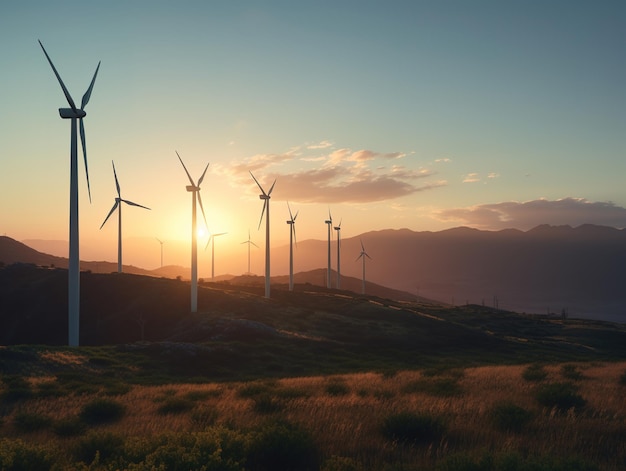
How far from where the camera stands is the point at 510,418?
1401 centimetres

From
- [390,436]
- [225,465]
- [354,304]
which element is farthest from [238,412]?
[354,304]

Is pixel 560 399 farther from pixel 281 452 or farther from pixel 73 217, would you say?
pixel 73 217

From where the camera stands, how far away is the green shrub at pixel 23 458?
1052cm

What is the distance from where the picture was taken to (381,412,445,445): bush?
12977 millimetres

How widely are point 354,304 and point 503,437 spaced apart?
106481 mm

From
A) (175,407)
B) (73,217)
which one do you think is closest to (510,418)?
(175,407)

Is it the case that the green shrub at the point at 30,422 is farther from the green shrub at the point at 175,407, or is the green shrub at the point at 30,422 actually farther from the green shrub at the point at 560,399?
the green shrub at the point at 560,399

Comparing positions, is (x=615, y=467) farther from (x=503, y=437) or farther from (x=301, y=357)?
(x=301, y=357)

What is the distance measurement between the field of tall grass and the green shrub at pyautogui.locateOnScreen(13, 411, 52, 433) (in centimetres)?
5

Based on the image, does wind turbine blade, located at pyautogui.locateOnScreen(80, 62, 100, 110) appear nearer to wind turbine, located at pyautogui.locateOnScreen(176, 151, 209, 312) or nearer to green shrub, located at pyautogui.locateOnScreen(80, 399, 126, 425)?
wind turbine, located at pyautogui.locateOnScreen(176, 151, 209, 312)

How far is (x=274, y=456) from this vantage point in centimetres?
1108

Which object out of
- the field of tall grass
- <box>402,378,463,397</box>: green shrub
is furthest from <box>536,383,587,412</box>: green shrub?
<box>402,378,463,397</box>: green shrub

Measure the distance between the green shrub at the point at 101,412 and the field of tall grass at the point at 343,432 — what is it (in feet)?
0.13

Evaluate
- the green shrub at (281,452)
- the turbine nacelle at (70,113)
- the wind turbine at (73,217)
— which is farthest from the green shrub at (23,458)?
the turbine nacelle at (70,113)
